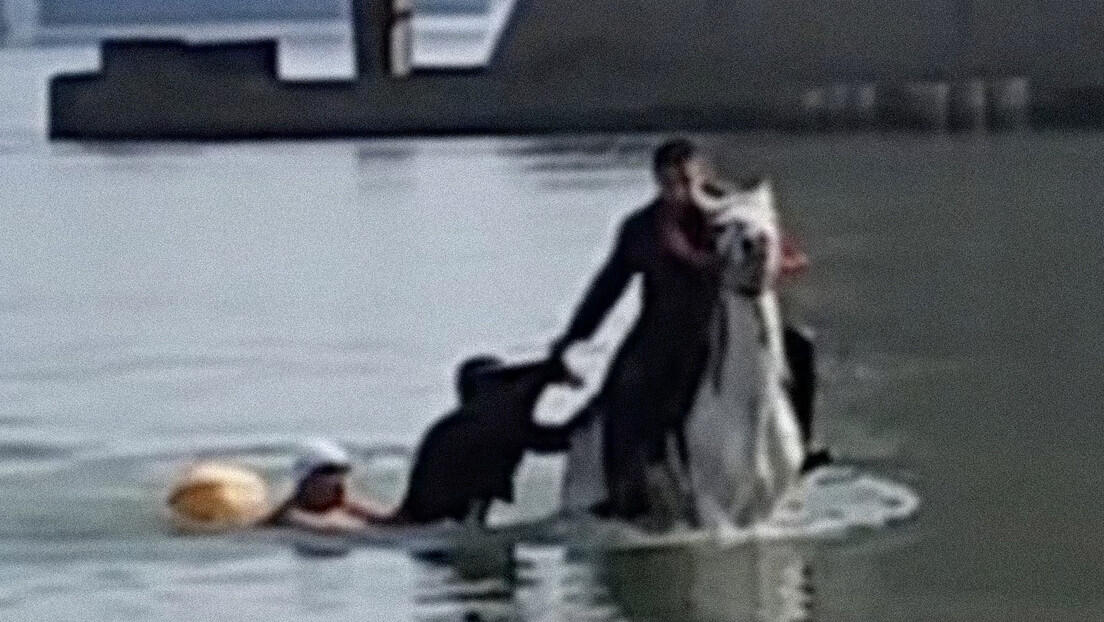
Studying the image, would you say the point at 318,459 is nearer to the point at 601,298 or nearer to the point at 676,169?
the point at 601,298

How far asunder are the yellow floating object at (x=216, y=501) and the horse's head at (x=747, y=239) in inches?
130

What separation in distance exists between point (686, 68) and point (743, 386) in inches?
1985

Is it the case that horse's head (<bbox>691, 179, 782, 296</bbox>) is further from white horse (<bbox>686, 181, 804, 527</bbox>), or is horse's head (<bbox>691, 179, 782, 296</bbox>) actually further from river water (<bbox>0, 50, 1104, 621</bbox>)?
river water (<bbox>0, 50, 1104, 621</bbox>)

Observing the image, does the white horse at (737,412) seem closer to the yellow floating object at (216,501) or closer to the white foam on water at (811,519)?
Result: the white foam on water at (811,519)

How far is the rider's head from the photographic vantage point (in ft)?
59.7

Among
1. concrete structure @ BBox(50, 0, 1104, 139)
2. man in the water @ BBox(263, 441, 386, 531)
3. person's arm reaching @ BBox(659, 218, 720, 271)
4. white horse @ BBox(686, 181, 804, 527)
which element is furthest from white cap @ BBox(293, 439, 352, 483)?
concrete structure @ BBox(50, 0, 1104, 139)

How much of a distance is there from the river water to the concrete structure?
3084mm

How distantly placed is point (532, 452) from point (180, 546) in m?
2.26

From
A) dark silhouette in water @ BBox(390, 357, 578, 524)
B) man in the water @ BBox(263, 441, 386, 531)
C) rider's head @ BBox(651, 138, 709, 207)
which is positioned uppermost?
rider's head @ BBox(651, 138, 709, 207)

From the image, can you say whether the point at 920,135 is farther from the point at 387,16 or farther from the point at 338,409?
the point at 338,409

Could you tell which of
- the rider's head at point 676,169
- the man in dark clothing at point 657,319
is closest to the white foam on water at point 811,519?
the man in dark clothing at point 657,319

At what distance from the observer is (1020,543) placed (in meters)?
20.0

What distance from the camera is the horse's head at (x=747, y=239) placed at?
1800cm

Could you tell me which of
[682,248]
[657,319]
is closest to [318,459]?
[657,319]
